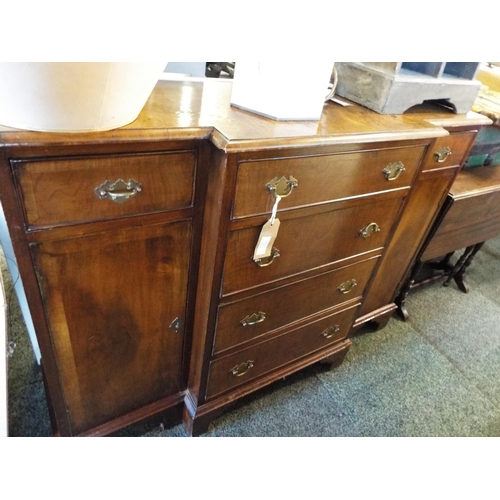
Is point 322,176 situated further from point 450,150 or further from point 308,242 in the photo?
point 450,150

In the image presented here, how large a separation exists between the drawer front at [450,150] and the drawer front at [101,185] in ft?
2.67

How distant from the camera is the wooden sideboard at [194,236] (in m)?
0.64

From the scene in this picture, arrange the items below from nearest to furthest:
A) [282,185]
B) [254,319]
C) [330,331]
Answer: [282,185], [254,319], [330,331]

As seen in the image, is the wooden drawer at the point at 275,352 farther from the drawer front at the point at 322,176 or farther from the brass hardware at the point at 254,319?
the drawer front at the point at 322,176

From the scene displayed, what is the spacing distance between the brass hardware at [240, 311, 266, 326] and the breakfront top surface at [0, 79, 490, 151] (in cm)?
49

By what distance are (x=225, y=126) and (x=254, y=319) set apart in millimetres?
539

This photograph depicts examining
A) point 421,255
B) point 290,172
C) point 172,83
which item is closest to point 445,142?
point 421,255

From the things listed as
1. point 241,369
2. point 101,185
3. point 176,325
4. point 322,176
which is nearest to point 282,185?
point 322,176

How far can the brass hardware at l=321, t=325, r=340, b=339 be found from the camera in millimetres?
1299

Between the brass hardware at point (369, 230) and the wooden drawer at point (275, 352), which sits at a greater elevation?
the brass hardware at point (369, 230)

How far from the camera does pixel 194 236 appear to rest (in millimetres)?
822

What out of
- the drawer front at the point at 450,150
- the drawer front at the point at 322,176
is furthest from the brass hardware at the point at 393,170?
the drawer front at the point at 450,150

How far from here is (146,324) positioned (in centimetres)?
90

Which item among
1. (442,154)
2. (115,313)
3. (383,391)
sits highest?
(442,154)
